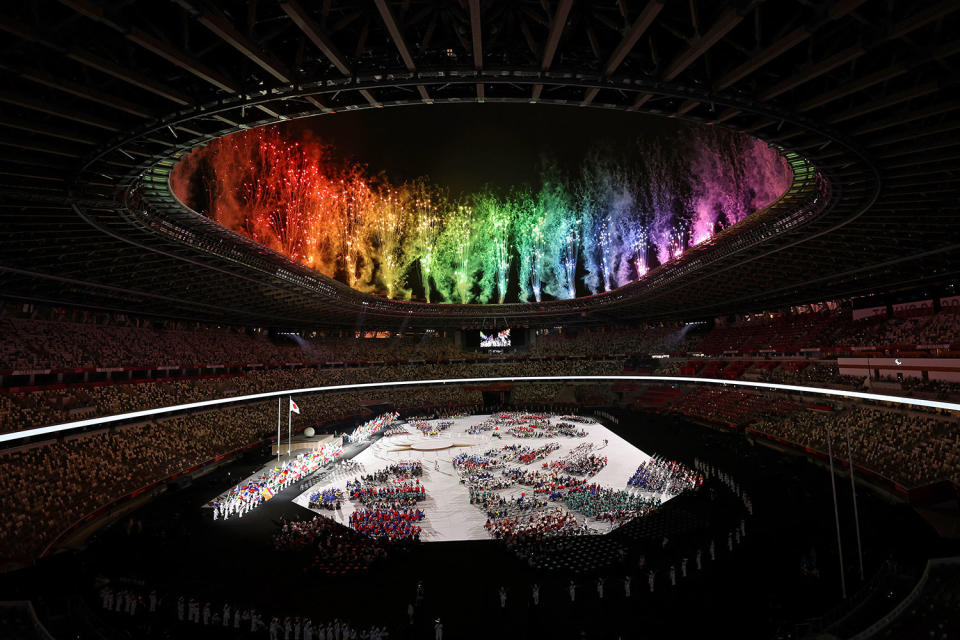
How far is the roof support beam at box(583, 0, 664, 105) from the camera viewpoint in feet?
26.1

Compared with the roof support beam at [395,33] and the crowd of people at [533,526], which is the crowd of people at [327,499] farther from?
the roof support beam at [395,33]

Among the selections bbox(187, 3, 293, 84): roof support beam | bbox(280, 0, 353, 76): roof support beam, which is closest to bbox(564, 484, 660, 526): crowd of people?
bbox(280, 0, 353, 76): roof support beam

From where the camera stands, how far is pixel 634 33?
29.0ft

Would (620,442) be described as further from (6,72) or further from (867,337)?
(6,72)

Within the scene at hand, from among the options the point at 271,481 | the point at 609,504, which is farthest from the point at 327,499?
the point at 609,504

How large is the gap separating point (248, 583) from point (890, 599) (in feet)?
71.3

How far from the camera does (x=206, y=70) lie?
9.97 metres

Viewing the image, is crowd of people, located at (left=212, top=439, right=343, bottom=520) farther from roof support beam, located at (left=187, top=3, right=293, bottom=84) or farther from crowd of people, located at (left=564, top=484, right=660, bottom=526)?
roof support beam, located at (left=187, top=3, right=293, bottom=84)

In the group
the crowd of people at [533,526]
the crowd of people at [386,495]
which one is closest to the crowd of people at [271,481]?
the crowd of people at [386,495]

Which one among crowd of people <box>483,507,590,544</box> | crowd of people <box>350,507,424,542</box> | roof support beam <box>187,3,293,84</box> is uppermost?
roof support beam <box>187,3,293,84</box>

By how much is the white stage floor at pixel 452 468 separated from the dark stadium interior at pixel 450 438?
36 centimetres

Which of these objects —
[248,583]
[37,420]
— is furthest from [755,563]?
[37,420]

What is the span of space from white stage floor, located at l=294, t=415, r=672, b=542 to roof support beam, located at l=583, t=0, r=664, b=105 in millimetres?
20412

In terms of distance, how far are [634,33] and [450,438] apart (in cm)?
4139
